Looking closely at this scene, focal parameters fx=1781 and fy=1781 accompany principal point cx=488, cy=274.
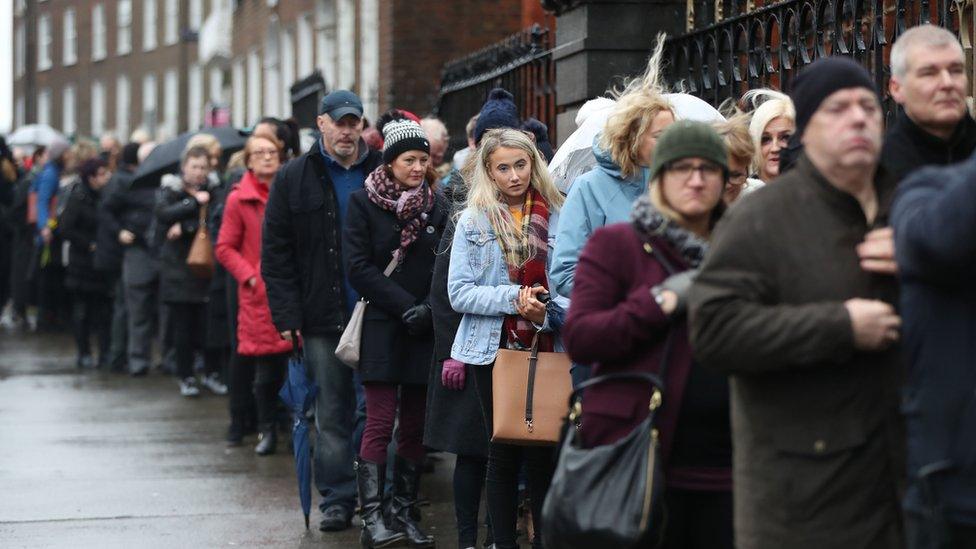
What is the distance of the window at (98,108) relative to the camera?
52.5m

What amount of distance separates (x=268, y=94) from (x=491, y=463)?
24404 mm

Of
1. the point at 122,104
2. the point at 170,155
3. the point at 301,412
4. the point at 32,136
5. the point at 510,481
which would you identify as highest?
the point at 122,104

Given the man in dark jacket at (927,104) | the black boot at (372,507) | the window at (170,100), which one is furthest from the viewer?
the window at (170,100)

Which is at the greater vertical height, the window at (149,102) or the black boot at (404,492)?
the window at (149,102)

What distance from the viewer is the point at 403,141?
7.72 m

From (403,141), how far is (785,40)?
1.68 meters

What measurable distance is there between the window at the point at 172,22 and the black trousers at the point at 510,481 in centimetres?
3984

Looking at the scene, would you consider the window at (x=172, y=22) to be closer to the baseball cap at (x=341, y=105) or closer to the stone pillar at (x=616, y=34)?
the stone pillar at (x=616, y=34)

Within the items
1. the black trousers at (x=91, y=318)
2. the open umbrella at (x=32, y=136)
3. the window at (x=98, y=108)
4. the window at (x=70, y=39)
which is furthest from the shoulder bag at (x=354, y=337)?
the window at (x=70, y=39)

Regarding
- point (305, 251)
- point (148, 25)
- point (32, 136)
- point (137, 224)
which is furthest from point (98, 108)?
point (305, 251)

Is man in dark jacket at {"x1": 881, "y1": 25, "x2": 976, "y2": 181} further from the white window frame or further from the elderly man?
the white window frame

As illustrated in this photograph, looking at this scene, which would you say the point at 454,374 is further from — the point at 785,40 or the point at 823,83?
the point at 823,83

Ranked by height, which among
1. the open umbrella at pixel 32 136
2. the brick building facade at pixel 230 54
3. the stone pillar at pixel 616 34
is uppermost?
the brick building facade at pixel 230 54

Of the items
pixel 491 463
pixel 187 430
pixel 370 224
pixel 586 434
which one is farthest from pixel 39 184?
pixel 586 434
